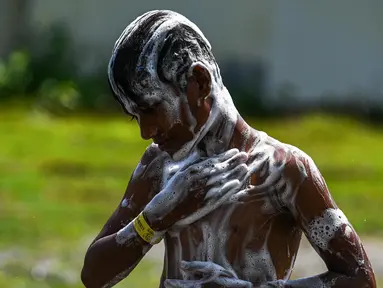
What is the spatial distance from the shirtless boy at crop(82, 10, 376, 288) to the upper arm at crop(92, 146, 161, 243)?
134 millimetres

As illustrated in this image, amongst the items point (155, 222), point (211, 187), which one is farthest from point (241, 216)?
point (155, 222)

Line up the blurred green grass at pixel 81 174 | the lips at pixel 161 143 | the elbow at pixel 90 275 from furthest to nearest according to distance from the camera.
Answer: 1. the blurred green grass at pixel 81 174
2. the elbow at pixel 90 275
3. the lips at pixel 161 143

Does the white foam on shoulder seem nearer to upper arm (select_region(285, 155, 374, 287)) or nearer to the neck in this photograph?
upper arm (select_region(285, 155, 374, 287))

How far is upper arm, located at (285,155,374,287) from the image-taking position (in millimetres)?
2844

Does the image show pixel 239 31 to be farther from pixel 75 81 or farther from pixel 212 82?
pixel 212 82

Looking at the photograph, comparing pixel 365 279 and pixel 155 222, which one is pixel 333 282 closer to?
pixel 365 279

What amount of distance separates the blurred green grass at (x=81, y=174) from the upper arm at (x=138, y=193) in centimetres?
449

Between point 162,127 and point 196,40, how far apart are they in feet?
0.83

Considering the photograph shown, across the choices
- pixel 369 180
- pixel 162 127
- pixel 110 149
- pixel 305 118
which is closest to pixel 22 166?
pixel 110 149

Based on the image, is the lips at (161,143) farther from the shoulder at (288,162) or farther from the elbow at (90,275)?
the elbow at (90,275)

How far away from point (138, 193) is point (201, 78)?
1.54ft

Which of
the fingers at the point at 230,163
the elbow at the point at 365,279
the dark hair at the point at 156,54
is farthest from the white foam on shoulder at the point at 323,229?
the dark hair at the point at 156,54

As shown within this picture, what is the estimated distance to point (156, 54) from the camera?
278 cm

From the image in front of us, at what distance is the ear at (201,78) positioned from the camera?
9.19ft
